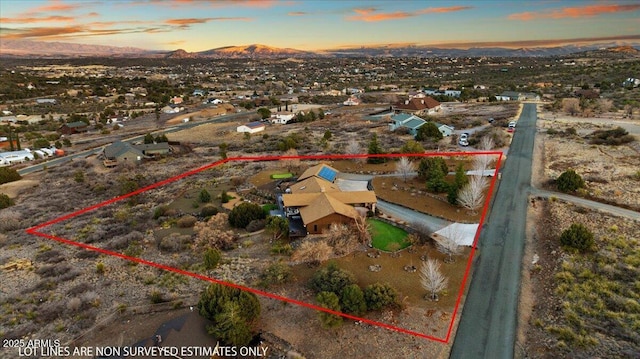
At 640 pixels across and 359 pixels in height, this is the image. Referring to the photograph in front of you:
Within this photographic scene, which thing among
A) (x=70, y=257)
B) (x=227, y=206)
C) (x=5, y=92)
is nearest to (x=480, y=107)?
(x=227, y=206)

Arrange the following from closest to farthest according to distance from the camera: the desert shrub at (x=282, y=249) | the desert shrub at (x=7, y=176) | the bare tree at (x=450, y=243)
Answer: the bare tree at (x=450, y=243) → the desert shrub at (x=282, y=249) → the desert shrub at (x=7, y=176)

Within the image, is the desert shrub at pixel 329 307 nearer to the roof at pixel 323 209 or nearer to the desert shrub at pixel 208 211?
the roof at pixel 323 209

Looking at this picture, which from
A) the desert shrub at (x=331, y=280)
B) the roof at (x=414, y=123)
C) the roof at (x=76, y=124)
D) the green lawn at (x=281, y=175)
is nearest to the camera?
the desert shrub at (x=331, y=280)

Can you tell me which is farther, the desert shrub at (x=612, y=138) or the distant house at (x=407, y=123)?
the distant house at (x=407, y=123)

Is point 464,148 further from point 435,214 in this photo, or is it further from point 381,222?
point 381,222

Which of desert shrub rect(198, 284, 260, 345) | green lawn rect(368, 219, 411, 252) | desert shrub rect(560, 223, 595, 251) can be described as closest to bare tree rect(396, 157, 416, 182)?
green lawn rect(368, 219, 411, 252)

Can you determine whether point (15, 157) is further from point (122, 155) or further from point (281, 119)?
point (281, 119)

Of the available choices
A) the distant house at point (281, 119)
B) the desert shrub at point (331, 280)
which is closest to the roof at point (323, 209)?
the desert shrub at point (331, 280)

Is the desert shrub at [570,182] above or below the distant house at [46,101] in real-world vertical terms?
below
